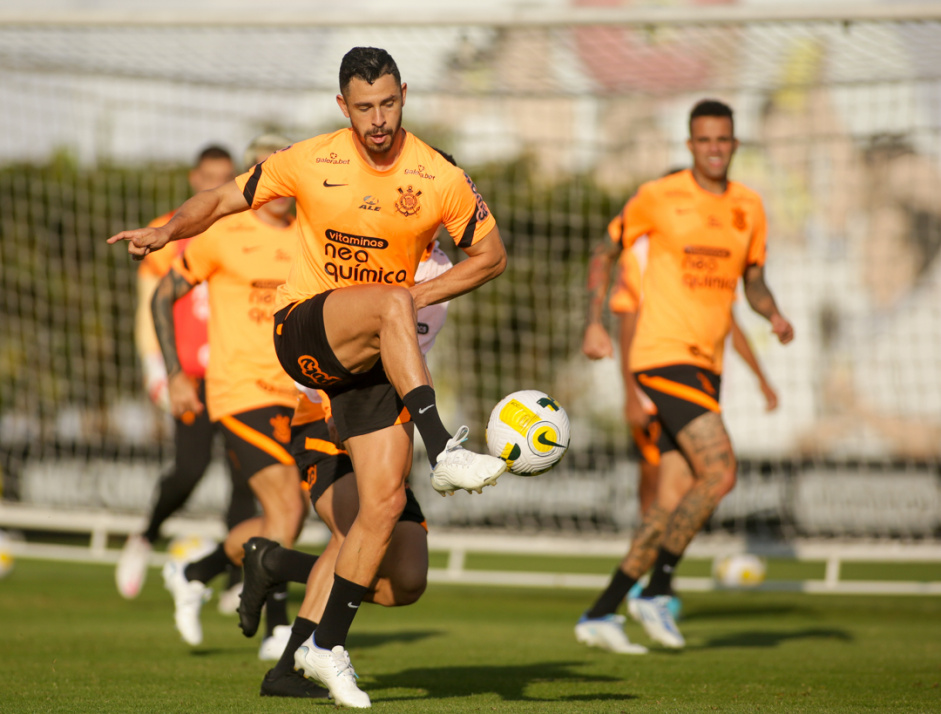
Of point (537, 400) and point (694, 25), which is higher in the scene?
point (694, 25)

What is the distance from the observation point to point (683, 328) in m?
6.59

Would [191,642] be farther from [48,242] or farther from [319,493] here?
[48,242]

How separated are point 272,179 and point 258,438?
1.95 meters

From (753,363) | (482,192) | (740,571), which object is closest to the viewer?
(753,363)

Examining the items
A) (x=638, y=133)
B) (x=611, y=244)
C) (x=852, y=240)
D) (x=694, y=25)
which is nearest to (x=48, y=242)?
(x=694, y=25)

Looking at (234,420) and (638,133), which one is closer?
(234,420)

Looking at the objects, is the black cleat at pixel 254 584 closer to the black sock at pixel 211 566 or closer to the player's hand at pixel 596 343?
the black sock at pixel 211 566

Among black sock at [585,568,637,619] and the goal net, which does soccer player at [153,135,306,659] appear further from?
the goal net

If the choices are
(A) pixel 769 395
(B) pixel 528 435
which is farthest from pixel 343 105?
(A) pixel 769 395

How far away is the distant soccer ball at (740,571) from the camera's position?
31.9ft

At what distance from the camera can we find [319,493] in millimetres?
4855

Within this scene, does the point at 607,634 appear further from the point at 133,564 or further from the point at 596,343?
the point at 133,564

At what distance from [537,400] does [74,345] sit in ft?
47.2

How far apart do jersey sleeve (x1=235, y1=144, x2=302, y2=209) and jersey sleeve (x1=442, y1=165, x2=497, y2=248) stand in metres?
0.61
